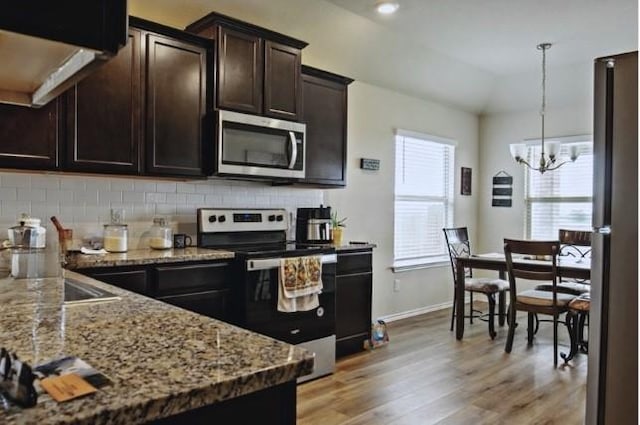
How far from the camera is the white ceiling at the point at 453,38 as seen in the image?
3846 mm

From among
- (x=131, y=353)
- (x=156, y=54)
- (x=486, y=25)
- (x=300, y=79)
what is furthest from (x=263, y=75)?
(x=131, y=353)

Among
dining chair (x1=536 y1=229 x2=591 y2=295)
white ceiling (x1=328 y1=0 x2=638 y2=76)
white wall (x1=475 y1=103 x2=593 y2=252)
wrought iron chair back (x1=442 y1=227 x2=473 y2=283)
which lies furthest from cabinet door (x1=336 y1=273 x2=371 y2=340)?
white wall (x1=475 y1=103 x2=593 y2=252)

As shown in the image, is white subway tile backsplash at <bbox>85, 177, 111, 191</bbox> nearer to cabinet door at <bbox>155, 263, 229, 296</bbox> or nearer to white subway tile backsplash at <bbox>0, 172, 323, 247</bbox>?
white subway tile backsplash at <bbox>0, 172, 323, 247</bbox>

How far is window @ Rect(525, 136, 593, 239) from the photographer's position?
5703 mm

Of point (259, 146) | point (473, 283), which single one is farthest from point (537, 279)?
point (259, 146)

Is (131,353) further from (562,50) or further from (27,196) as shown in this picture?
(562,50)

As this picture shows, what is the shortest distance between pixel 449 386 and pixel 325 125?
7.33 ft

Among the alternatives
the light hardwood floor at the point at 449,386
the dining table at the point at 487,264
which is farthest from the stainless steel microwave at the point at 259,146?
the dining table at the point at 487,264

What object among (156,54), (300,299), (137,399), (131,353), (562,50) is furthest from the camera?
(562,50)

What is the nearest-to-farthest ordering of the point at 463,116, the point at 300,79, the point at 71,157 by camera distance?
1. the point at 71,157
2. the point at 300,79
3. the point at 463,116

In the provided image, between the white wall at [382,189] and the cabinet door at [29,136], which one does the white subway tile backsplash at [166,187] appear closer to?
the cabinet door at [29,136]

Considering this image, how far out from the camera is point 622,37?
4586mm

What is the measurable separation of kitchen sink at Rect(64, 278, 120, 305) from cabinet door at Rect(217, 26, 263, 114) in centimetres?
179

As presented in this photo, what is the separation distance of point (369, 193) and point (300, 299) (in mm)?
1919
